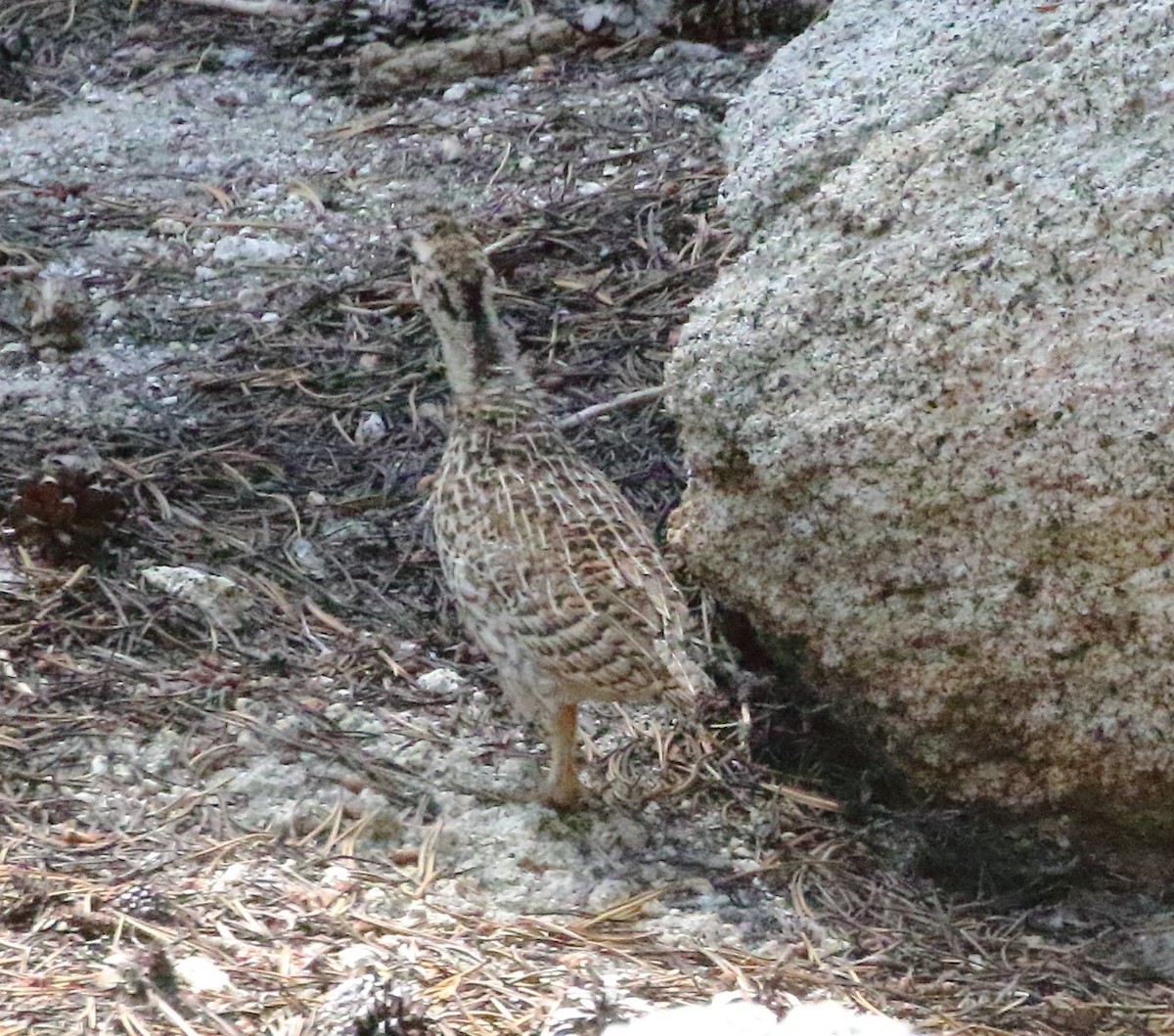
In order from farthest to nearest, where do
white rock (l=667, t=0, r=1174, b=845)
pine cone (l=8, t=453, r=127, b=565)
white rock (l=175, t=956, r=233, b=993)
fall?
pine cone (l=8, t=453, r=127, b=565), white rock (l=667, t=0, r=1174, b=845), white rock (l=175, t=956, r=233, b=993)

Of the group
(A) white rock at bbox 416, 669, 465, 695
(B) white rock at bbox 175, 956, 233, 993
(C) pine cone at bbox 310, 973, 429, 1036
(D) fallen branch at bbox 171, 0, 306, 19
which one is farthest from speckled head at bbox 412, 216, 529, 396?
(D) fallen branch at bbox 171, 0, 306, 19

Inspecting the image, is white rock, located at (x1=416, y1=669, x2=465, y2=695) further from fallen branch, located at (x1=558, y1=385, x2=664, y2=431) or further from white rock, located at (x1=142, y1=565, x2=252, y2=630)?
fallen branch, located at (x1=558, y1=385, x2=664, y2=431)

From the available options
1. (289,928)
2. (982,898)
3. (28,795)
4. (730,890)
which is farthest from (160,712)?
(982,898)

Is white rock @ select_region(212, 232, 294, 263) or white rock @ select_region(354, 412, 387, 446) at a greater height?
white rock @ select_region(212, 232, 294, 263)

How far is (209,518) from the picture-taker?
4672 mm

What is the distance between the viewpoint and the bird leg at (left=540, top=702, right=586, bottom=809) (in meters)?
3.77

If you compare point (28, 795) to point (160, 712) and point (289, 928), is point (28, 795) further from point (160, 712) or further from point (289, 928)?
point (289, 928)

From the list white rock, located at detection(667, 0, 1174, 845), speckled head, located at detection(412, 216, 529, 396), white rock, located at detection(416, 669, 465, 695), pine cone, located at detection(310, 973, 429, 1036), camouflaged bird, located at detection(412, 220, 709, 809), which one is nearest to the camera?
pine cone, located at detection(310, 973, 429, 1036)

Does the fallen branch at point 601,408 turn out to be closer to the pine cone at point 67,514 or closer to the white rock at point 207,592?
the white rock at point 207,592

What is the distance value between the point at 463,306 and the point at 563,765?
43.0 inches

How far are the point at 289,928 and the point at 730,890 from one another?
3.23 feet

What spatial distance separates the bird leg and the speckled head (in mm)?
822

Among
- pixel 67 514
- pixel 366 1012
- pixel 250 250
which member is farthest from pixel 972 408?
pixel 250 250

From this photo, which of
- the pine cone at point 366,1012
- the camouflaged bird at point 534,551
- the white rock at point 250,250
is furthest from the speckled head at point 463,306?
the white rock at point 250,250
